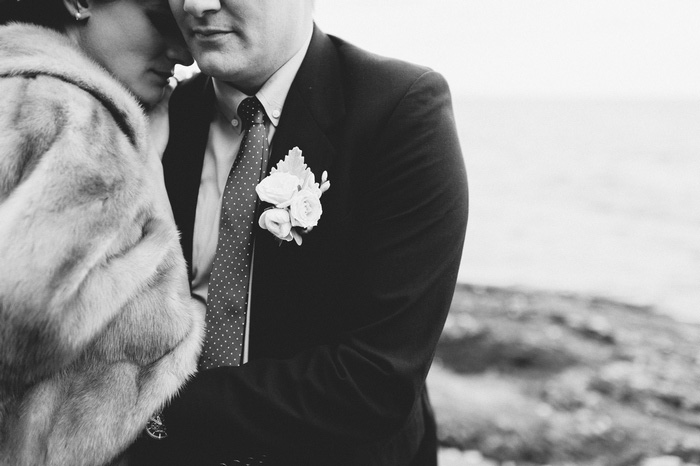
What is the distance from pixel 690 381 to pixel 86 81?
18.7 ft

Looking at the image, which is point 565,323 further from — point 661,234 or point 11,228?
point 661,234

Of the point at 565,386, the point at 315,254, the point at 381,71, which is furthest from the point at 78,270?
the point at 565,386

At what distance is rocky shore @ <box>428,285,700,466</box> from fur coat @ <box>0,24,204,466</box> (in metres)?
3.11

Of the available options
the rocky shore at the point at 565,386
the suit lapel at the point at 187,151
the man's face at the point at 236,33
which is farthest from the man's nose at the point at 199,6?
the rocky shore at the point at 565,386

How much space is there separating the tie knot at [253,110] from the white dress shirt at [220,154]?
0.02 meters

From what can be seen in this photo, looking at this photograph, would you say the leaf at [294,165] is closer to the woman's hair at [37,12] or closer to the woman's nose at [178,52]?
Answer: the woman's nose at [178,52]

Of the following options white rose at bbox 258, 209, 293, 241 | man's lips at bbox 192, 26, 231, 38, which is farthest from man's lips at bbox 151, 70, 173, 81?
white rose at bbox 258, 209, 293, 241

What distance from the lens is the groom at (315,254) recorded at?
1797mm

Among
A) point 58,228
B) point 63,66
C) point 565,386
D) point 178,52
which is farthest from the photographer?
point 565,386

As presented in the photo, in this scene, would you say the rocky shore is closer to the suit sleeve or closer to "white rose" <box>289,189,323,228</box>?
the suit sleeve

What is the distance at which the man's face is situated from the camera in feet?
6.32

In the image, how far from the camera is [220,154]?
7.12 feet

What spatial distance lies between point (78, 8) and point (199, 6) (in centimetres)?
40

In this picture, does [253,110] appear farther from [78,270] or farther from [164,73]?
[78,270]
